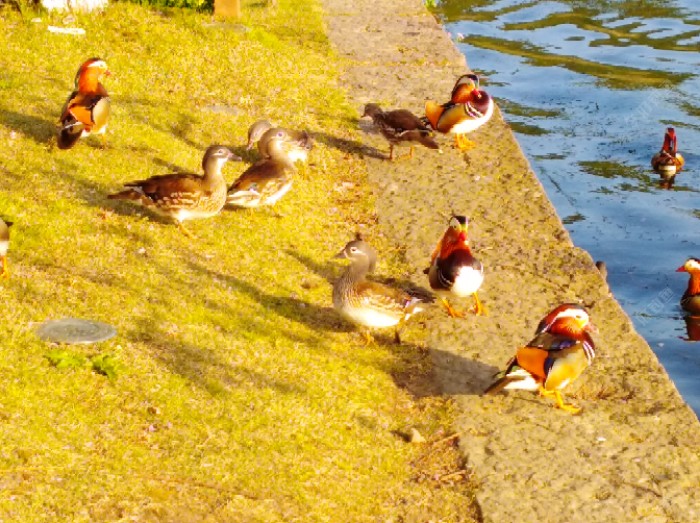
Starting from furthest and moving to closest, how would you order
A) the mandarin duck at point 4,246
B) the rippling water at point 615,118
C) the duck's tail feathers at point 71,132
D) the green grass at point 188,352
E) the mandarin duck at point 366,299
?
the rippling water at point 615,118
the duck's tail feathers at point 71,132
the mandarin duck at point 366,299
the mandarin duck at point 4,246
the green grass at point 188,352

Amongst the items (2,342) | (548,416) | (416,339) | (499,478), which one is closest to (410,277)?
(416,339)

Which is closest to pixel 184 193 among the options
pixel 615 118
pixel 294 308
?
pixel 294 308

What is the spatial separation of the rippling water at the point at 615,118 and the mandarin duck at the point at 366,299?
3049mm

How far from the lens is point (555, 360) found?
8.00 meters

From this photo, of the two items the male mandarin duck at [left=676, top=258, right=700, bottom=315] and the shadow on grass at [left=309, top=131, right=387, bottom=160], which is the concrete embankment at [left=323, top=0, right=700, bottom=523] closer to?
the shadow on grass at [left=309, top=131, right=387, bottom=160]

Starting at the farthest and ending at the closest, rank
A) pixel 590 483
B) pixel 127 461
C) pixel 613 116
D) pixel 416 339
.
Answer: pixel 613 116 → pixel 416 339 → pixel 590 483 → pixel 127 461

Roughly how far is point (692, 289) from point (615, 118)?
251 inches

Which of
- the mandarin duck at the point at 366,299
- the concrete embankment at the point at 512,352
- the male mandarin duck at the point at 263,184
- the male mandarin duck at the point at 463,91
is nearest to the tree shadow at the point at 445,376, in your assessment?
the concrete embankment at the point at 512,352

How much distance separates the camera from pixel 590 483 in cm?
719

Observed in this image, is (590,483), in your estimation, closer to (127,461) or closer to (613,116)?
(127,461)

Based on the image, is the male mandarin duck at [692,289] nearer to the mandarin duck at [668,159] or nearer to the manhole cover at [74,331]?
the mandarin duck at [668,159]

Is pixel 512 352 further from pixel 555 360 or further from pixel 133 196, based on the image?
pixel 133 196

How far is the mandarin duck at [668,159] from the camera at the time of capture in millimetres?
15055

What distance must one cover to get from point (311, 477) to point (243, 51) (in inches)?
391
